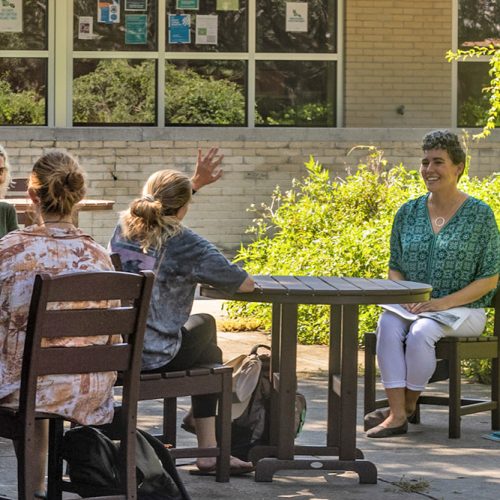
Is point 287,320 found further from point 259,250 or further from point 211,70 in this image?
point 211,70

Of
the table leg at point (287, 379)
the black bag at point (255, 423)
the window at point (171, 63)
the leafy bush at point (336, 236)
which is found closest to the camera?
the table leg at point (287, 379)

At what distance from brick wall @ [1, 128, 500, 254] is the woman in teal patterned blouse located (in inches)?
286

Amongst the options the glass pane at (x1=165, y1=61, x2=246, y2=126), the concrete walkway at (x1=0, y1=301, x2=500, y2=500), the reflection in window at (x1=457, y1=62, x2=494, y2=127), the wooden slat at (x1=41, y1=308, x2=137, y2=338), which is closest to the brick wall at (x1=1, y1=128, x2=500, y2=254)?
the glass pane at (x1=165, y1=61, x2=246, y2=126)

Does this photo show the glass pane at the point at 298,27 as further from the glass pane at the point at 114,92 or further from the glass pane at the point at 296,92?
the glass pane at the point at 114,92

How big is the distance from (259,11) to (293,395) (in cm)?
1006

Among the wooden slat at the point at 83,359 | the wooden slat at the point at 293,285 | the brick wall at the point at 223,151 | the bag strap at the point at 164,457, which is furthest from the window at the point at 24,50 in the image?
the wooden slat at the point at 83,359

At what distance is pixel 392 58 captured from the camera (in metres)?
15.0

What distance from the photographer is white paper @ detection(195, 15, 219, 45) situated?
15.0 metres

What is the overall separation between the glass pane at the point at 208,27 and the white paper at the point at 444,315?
8.84 metres

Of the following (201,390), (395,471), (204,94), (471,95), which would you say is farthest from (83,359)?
(471,95)

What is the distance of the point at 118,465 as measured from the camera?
458 cm

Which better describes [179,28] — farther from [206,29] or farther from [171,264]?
[171,264]

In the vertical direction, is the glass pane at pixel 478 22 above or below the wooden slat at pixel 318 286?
above

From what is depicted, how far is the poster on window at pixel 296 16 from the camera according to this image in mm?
15148
